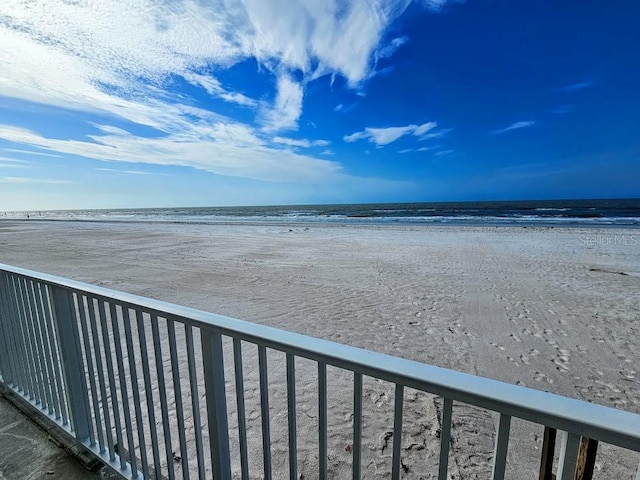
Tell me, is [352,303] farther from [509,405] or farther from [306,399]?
[509,405]

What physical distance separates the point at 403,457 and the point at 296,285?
4.82m

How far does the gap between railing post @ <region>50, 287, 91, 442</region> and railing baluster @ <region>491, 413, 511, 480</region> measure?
2.38 m

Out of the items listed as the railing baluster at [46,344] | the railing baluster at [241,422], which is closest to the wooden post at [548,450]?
the railing baluster at [241,422]

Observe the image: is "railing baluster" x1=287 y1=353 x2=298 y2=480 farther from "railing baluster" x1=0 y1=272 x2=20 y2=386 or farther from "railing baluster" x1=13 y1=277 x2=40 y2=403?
"railing baluster" x1=0 y1=272 x2=20 y2=386

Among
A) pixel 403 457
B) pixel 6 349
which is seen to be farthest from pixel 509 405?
pixel 6 349

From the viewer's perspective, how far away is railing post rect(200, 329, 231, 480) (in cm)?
145

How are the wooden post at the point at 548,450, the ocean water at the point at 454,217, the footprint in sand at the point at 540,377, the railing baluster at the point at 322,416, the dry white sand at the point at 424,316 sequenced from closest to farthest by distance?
1. the wooden post at the point at 548,450
2. the railing baluster at the point at 322,416
3. the dry white sand at the point at 424,316
4. the footprint in sand at the point at 540,377
5. the ocean water at the point at 454,217

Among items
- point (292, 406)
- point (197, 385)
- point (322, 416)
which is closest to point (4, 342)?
point (197, 385)

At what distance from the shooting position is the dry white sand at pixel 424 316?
2611mm

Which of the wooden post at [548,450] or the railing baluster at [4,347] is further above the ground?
the wooden post at [548,450]

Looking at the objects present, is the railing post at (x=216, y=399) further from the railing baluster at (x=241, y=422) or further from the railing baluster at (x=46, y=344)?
the railing baluster at (x=46, y=344)

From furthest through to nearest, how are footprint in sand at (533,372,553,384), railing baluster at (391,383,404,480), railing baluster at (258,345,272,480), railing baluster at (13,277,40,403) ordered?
footprint in sand at (533,372,553,384), railing baluster at (13,277,40,403), railing baluster at (258,345,272,480), railing baluster at (391,383,404,480)

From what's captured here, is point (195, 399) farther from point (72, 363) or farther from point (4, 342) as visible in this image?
point (4, 342)

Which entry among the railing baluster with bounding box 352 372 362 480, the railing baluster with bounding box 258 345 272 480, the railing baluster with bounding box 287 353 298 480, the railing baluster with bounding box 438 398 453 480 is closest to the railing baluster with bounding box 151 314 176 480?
the railing baluster with bounding box 258 345 272 480
